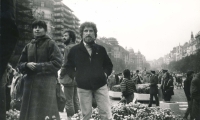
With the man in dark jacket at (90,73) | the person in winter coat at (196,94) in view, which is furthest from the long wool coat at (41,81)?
the person in winter coat at (196,94)

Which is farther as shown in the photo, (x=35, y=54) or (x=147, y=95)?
(x=147, y=95)

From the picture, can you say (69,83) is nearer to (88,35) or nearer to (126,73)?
(88,35)

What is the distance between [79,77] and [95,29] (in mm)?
713

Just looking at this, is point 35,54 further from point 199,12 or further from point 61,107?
point 199,12

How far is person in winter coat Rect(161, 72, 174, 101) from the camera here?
1315 centimetres

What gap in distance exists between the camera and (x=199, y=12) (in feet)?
18.4

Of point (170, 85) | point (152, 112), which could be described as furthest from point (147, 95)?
point (152, 112)

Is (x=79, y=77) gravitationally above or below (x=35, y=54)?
below

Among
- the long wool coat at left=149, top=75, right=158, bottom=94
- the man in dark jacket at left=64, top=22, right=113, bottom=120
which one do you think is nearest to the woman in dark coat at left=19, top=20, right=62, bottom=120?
the man in dark jacket at left=64, top=22, right=113, bottom=120

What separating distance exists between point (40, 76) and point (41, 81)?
0.08m

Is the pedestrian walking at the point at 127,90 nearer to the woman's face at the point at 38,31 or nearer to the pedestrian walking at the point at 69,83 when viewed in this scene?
the pedestrian walking at the point at 69,83

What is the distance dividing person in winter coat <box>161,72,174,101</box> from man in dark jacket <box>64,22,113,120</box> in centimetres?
1008

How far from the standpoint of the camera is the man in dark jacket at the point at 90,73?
11.5 feet

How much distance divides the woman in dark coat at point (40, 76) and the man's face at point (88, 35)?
533 millimetres
